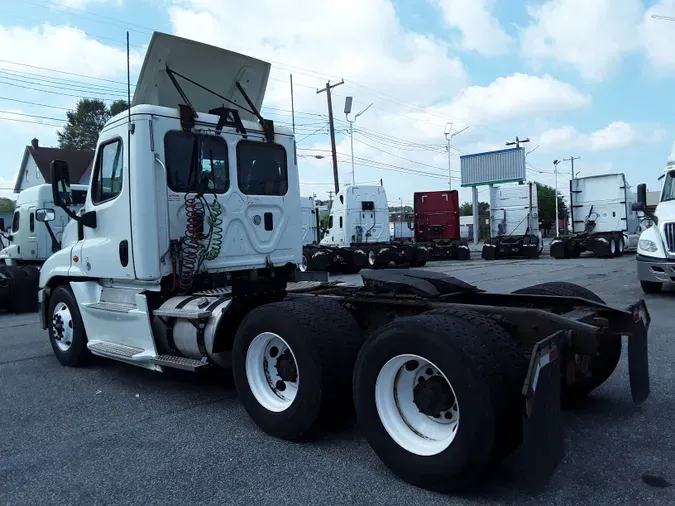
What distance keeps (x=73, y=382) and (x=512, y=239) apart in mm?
23660

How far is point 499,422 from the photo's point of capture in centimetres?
308

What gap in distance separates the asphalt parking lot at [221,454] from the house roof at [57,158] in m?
41.8

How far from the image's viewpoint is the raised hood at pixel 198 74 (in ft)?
19.3

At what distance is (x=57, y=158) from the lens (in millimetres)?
52000

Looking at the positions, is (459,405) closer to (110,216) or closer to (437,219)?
(110,216)

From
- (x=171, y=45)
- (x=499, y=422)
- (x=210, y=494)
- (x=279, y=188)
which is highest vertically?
(x=171, y=45)

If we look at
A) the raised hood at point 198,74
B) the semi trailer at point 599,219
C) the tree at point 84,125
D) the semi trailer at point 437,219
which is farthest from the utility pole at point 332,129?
the tree at point 84,125

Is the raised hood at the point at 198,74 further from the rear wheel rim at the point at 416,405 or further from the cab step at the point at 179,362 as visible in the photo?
the rear wheel rim at the point at 416,405

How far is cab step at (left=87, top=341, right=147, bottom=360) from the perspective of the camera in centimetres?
551

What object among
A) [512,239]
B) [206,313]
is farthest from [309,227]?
[206,313]

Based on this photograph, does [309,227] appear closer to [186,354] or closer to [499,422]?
[186,354]

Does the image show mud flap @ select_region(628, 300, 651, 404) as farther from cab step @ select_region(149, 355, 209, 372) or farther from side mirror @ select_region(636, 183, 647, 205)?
side mirror @ select_region(636, 183, 647, 205)

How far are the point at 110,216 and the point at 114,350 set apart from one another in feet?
4.41

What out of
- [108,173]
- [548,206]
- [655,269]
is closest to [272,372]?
[108,173]
